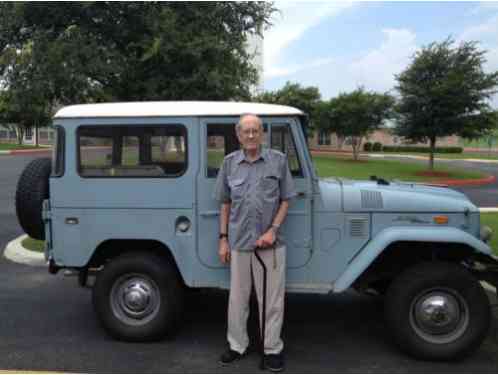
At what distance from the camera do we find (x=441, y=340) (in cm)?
396

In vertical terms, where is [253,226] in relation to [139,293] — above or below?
above

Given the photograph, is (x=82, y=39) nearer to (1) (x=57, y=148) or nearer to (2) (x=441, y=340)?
(1) (x=57, y=148)

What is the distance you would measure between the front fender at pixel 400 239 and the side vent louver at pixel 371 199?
0.80 feet

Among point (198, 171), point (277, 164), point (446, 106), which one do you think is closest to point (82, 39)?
point (198, 171)

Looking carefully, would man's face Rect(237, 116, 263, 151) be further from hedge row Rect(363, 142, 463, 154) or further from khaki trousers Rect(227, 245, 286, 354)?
hedge row Rect(363, 142, 463, 154)

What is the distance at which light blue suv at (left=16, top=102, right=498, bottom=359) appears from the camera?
13.0ft

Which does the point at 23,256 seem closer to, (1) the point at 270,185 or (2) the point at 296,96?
(1) the point at 270,185

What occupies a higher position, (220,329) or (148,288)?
(148,288)

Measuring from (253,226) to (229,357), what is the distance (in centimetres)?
110

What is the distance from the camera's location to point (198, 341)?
4363mm

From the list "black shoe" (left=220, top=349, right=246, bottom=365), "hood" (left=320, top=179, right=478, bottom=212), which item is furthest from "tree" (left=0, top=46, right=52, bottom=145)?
"black shoe" (left=220, top=349, right=246, bottom=365)

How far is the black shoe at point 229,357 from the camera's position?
3867 millimetres

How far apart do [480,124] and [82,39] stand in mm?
18933

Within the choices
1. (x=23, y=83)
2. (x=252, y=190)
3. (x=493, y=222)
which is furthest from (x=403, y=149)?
(x=252, y=190)
